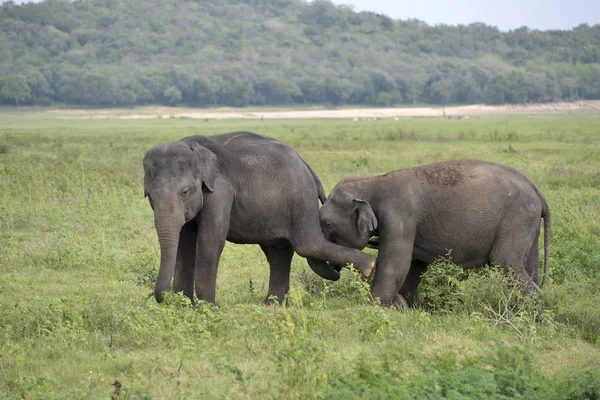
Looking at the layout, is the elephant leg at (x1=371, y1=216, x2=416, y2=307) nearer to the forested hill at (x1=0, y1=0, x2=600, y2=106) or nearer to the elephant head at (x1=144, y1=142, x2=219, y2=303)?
the elephant head at (x1=144, y1=142, x2=219, y2=303)

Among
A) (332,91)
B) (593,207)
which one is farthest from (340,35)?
(593,207)

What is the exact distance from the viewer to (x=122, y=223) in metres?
15.1

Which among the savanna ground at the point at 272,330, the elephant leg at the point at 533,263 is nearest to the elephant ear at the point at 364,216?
the savanna ground at the point at 272,330

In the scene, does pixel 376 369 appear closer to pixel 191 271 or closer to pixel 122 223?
pixel 191 271

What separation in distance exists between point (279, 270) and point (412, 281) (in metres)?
1.42

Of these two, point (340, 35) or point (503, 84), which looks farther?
point (340, 35)

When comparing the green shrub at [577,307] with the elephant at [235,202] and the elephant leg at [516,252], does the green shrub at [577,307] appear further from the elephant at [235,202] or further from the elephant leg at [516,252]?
the elephant at [235,202]

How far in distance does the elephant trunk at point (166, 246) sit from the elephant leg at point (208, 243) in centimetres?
44

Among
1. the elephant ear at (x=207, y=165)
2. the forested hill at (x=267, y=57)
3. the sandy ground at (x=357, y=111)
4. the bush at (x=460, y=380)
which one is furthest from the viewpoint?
the forested hill at (x=267, y=57)

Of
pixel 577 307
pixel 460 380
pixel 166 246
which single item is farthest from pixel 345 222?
pixel 460 380

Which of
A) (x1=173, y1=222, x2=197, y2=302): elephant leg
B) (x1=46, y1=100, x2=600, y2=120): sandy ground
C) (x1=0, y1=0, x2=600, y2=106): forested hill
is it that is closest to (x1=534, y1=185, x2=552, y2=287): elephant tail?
(x1=173, y1=222, x2=197, y2=302): elephant leg

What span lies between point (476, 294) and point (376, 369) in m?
2.86

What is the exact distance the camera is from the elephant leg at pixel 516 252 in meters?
9.27

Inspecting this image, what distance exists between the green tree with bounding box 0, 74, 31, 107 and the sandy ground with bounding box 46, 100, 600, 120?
17.4 feet
